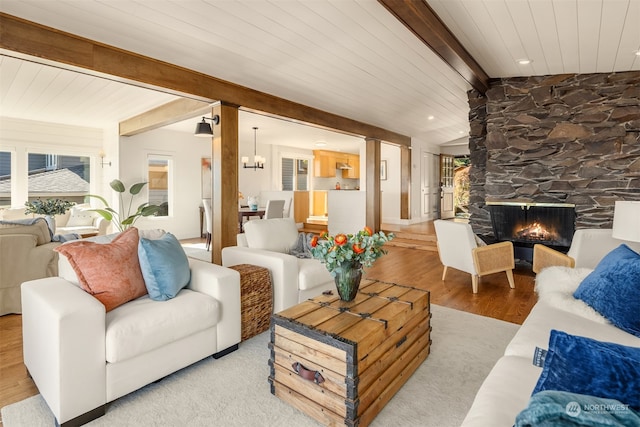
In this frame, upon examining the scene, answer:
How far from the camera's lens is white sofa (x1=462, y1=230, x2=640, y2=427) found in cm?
118

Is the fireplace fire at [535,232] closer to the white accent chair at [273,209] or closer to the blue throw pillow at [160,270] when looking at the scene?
the white accent chair at [273,209]

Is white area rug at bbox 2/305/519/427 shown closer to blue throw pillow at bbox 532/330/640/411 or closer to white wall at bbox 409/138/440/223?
blue throw pillow at bbox 532/330/640/411

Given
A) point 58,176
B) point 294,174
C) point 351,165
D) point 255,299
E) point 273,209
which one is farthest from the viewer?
point 351,165

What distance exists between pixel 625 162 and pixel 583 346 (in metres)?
4.96

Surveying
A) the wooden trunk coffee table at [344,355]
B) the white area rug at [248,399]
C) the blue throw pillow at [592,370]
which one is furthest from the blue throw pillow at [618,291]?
the blue throw pillow at [592,370]

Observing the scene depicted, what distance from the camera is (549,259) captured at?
3559mm

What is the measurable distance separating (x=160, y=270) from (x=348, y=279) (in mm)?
1232

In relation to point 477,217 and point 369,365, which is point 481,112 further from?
point 369,365

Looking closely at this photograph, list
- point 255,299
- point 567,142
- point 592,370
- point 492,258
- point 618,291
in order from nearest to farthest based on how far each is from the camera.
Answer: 1. point 592,370
2. point 618,291
3. point 255,299
4. point 492,258
5. point 567,142

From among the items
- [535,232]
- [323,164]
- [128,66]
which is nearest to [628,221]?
[535,232]

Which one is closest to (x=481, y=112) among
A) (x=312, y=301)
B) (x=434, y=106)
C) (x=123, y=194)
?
(x=434, y=106)

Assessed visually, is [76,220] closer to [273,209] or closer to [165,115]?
[165,115]

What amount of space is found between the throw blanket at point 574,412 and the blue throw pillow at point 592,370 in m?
0.05

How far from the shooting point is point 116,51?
3254mm
